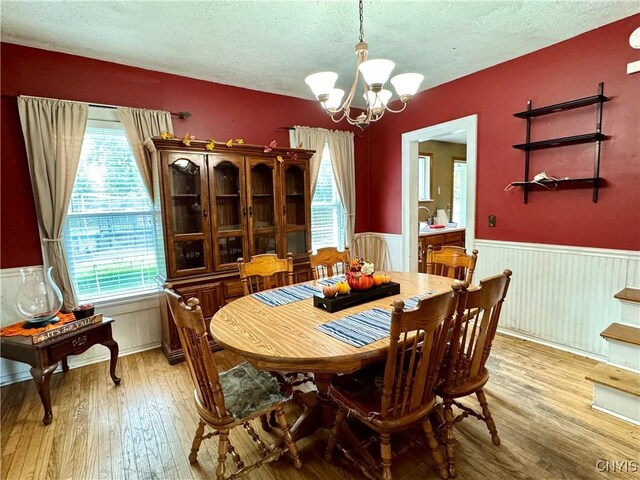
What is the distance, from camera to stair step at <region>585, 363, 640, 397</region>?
6.50ft

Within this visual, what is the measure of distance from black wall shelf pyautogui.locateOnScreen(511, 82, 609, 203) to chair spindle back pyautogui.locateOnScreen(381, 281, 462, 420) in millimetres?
2089

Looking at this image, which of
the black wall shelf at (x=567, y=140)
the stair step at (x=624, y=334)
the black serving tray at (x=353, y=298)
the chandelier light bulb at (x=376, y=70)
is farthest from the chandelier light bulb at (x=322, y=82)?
the stair step at (x=624, y=334)

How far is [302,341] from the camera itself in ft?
4.87

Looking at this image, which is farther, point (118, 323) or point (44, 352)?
point (118, 323)

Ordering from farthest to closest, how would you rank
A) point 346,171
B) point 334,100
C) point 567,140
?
1. point 346,171
2. point 567,140
3. point 334,100

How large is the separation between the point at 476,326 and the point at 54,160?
3.23 metres

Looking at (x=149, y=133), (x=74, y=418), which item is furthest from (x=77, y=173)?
(x=74, y=418)

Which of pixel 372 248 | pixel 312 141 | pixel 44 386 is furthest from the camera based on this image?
pixel 372 248

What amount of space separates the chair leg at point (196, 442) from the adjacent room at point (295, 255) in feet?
0.04

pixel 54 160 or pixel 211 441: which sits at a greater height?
pixel 54 160

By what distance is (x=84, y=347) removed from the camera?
7.88 feet

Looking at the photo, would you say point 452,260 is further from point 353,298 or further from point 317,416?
point 317,416

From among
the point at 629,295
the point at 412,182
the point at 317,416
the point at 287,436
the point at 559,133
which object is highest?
the point at 559,133

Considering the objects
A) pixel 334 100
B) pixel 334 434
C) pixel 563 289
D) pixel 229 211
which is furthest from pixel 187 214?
pixel 563 289
